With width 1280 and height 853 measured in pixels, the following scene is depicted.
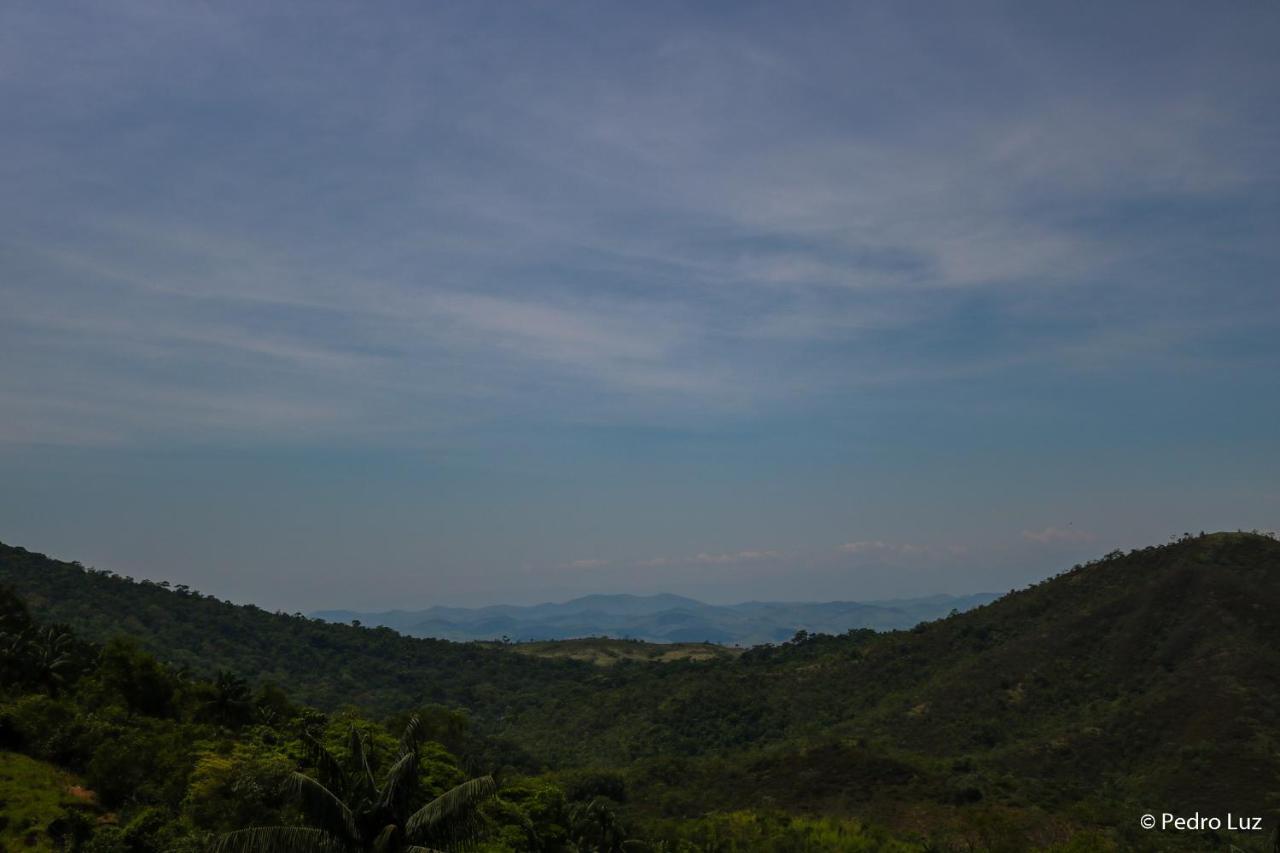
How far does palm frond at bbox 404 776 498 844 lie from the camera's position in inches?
660

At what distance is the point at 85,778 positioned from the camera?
136ft

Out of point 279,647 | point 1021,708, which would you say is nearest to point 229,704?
point 1021,708

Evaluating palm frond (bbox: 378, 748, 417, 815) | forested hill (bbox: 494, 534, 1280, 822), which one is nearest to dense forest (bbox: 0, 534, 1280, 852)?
palm frond (bbox: 378, 748, 417, 815)

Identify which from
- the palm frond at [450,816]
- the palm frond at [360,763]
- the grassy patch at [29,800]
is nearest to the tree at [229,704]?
the grassy patch at [29,800]

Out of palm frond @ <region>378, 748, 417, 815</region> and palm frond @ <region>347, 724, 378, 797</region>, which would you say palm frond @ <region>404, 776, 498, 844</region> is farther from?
palm frond @ <region>347, 724, 378, 797</region>

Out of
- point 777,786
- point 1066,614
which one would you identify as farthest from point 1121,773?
point 1066,614

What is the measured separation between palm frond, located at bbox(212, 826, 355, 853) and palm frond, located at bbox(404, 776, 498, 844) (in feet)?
5.17

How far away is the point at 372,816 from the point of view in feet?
56.0

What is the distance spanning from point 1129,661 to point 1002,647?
61.1ft

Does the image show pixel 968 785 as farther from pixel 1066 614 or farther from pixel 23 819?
pixel 23 819

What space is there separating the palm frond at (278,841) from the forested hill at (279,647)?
395 feet

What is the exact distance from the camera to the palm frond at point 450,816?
16766 mm

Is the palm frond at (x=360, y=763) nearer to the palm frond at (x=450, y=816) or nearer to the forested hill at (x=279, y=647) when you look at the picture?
the palm frond at (x=450, y=816)

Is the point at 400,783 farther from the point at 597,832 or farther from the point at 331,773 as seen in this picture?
the point at 597,832
